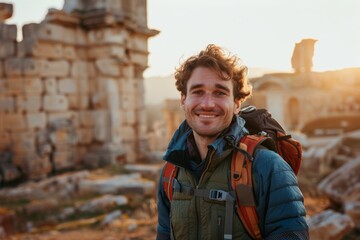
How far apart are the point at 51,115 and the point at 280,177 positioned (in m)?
9.59

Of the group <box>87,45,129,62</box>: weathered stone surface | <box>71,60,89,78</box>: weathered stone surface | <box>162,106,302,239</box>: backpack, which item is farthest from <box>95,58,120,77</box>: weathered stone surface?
<box>162,106,302,239</box>: backpack

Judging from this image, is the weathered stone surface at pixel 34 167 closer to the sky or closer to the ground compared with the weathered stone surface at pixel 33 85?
closer to the ground

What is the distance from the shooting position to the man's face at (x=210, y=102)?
221 centimetres

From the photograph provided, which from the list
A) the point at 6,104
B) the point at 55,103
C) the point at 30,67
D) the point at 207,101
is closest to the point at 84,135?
the point at 55,103

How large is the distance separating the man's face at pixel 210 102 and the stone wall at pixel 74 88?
338 inches

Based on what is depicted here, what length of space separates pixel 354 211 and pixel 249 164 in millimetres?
3611

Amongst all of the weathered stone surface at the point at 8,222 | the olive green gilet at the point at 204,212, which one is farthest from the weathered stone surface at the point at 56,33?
the olive green gilet at the point at 204,212

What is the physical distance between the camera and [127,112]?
12.1 meters

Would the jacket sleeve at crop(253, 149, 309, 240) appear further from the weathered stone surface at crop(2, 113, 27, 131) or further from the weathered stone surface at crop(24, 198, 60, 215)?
the weathered stone surface at crop(2, 113, 27, 131)

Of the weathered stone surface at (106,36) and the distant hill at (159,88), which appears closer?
the weathered stone surface at (106,36)

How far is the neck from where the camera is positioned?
227 cm

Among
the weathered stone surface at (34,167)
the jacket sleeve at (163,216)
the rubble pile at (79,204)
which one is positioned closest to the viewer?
the jacket sleeve at (163,216)

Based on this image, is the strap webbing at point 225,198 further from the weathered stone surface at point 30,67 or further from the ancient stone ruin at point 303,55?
the ancient stone ruin at point 303,55

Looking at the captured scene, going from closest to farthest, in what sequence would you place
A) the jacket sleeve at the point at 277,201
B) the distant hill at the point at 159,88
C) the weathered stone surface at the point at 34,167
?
the jacket sleeve at the point at 277,201, the weathered stone surface at the point at 34,167, the distant hill at the point at 159,88
